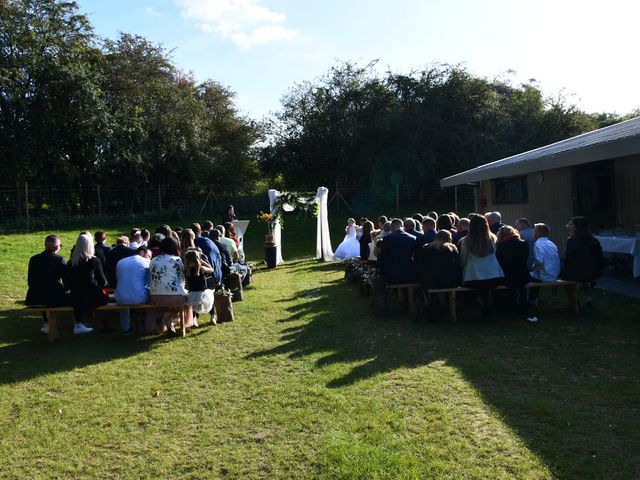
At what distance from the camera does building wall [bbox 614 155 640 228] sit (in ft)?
35.7

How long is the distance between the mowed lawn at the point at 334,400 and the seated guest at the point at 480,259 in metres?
0.61

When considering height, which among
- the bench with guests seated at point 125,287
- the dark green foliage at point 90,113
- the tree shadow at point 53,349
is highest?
the dark green foliage at point 90,113

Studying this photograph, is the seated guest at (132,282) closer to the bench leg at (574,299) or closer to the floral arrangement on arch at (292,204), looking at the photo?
the bench leg at (574,299)

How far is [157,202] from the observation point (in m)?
25.3

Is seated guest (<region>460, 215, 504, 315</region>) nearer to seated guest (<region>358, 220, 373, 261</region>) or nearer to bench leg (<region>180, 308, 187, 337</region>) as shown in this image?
bench leg (<region>180, 308, 187, 337</region>)

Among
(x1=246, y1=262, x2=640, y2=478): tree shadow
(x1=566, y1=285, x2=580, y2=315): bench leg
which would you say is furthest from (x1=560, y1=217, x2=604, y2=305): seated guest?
(x1=246, y1=262, x2=640, y2=478): tree shadow

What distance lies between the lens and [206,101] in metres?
33.5

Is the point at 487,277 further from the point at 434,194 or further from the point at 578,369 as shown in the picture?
the point at 434,194

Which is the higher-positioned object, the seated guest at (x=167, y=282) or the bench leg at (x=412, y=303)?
the seated guest at (x=167, y=282)

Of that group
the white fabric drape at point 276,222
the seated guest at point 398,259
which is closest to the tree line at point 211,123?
the white fabric drape at point 276,222

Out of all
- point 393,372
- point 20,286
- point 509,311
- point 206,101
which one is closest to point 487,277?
point 509,311

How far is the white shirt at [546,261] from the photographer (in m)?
7.88

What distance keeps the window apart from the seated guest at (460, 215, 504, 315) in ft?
24.6

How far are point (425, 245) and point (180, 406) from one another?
4.43 m
